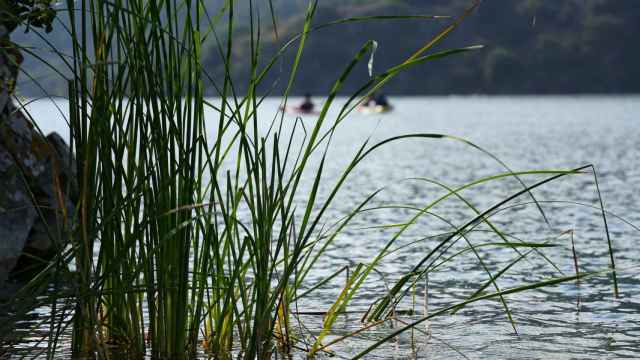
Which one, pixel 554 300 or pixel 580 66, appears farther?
pixel 580 66

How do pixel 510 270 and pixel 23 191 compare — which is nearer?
pixel 23 191

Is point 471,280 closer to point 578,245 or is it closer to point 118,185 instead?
point 578,245

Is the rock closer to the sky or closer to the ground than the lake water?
closer to the sky

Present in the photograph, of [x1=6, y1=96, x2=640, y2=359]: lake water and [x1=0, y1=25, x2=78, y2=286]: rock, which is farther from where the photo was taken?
[x1=0, y1=25, x2=78, y2=286]: rock

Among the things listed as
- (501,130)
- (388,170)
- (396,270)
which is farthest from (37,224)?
(501,130)

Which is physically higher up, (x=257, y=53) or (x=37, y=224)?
(x=257, y=53)

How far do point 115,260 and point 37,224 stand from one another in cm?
603

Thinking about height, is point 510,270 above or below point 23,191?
below

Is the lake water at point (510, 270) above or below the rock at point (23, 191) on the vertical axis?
below

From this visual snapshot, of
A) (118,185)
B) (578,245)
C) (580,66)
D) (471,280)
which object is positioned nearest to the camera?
(118,185)

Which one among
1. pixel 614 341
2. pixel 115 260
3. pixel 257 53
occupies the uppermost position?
pixel 257 53

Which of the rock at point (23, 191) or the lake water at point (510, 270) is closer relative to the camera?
the lake water at point (510, 270)

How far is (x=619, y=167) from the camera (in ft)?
83.6

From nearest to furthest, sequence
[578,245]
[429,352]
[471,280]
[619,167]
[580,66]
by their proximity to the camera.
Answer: [429,352] → [471,280] → [578,245] → [619,167] → [580,66]
